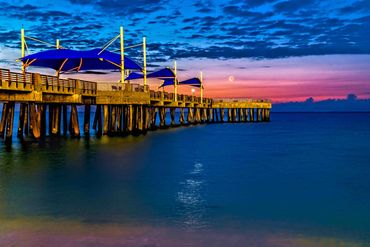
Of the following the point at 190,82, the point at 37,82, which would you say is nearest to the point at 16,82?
the point at 37,82

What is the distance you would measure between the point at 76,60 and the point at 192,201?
71.4 feet

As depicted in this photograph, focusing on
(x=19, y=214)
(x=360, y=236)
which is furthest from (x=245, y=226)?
(x=19, y=214)

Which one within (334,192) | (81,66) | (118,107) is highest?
(81,66)

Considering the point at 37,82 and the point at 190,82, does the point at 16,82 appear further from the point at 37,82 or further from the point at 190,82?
the point at 190,82

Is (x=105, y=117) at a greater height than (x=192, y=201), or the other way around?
(x=105, y=117)

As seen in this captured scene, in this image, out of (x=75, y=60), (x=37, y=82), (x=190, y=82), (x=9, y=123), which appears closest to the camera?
(x=37, y=82)

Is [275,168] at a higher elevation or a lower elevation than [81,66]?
lower

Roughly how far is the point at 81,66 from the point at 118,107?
18.6ft

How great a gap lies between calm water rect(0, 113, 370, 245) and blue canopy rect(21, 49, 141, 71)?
19.2ft

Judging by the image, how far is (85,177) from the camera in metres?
17.0

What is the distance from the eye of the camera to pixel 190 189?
14.9 meters

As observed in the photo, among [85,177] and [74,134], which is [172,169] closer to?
[85,177]

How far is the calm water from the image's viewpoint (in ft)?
35.2

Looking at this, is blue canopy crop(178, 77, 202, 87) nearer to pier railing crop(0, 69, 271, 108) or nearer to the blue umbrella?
pier railing crop(0, 69, 271, 108)
